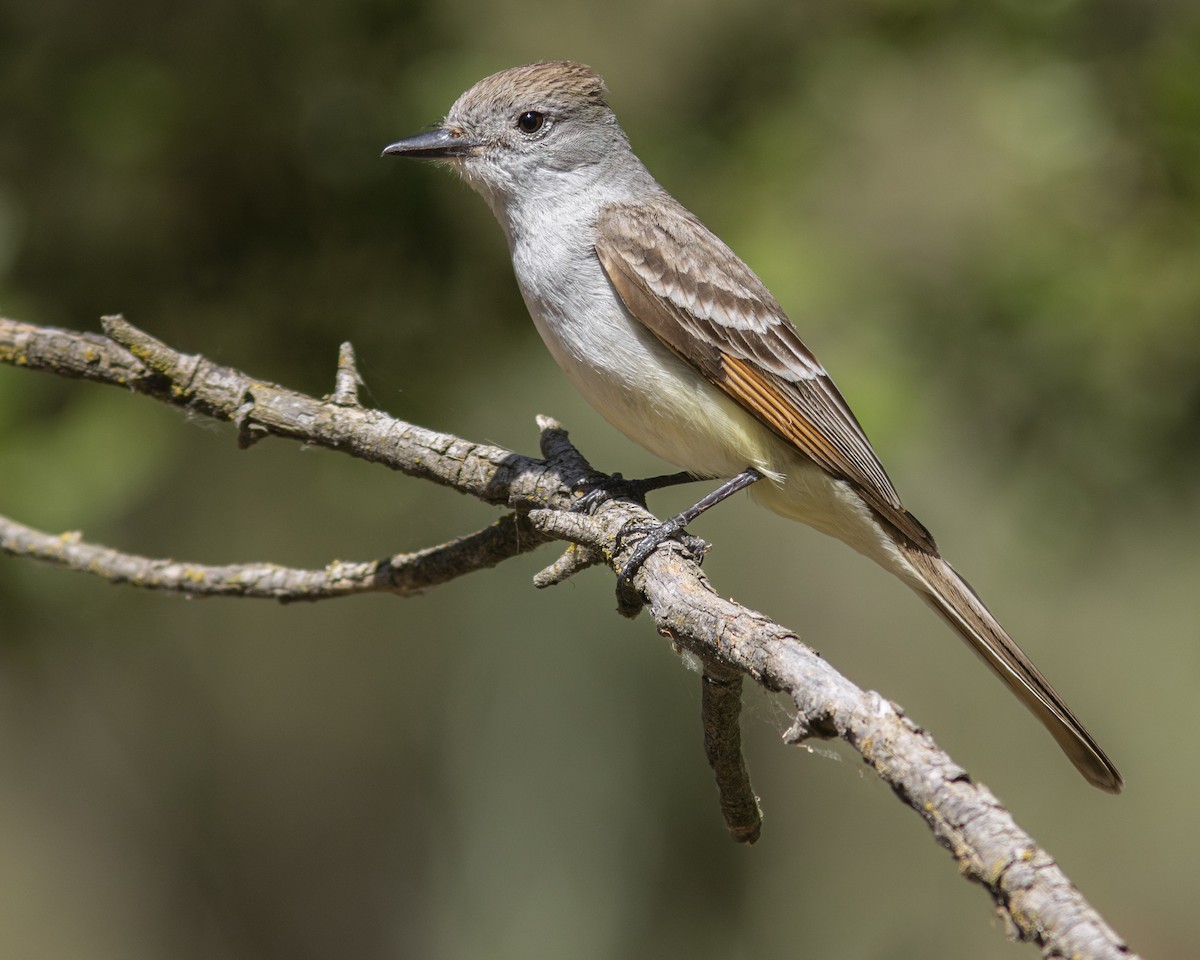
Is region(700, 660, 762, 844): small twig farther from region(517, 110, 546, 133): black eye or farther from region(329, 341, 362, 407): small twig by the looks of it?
region(517, 110, 546, 133): black eye

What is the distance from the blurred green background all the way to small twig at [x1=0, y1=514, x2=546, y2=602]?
0.49m

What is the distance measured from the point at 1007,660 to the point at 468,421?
2.63 meters

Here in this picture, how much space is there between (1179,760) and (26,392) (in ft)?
24.2

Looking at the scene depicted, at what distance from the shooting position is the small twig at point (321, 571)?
10.6 ft

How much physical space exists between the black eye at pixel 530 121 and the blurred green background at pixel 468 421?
51 centimetres

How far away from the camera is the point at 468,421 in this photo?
5.32m

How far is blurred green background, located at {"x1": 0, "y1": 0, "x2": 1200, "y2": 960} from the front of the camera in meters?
4.69

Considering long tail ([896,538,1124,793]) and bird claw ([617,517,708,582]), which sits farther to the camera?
long tail ([896,538,1124,793])

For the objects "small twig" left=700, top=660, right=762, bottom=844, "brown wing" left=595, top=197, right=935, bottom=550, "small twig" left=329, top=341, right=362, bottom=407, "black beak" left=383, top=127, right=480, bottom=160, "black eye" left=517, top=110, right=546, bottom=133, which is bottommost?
"small twig" left=700, top=660, right=762, bottom=844

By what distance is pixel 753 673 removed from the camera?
216 centimetres

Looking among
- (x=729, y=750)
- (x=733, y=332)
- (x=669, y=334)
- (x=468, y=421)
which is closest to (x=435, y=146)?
(x=669, y=334)

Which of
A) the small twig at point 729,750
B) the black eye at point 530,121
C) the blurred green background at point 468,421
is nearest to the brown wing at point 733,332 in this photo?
the blurred green background at point 468,421

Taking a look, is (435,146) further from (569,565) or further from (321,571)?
(569,565)

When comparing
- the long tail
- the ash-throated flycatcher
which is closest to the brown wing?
the ash-throated flycatcher
